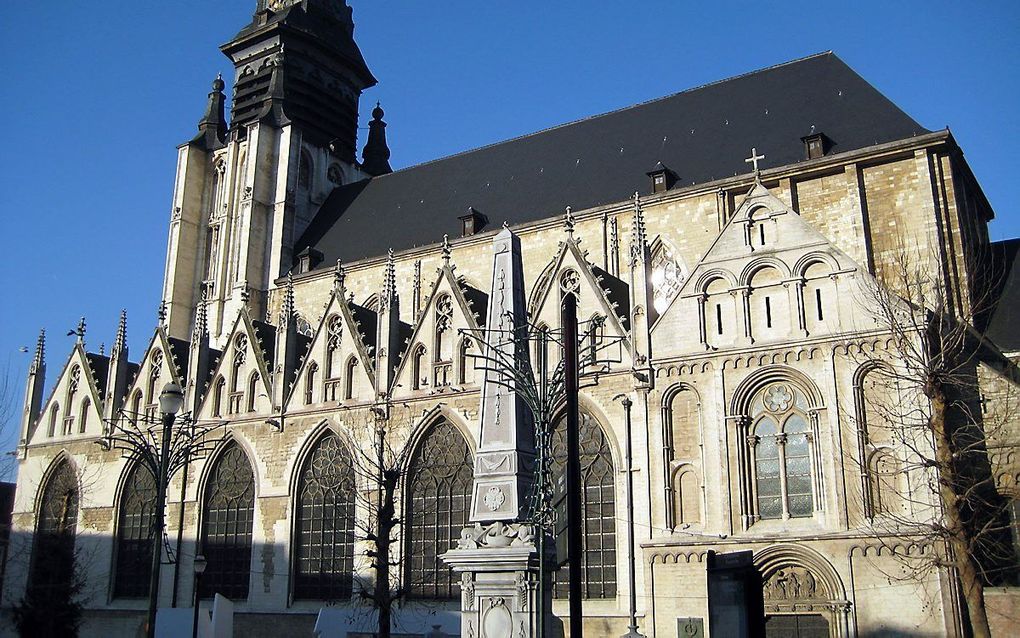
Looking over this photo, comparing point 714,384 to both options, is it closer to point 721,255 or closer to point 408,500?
point 721,255

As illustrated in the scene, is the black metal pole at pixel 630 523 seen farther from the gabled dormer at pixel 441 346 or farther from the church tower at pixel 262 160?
the church tower at pixel 262 160

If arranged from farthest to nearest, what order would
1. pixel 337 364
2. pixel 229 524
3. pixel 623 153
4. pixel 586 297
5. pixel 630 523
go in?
pixel 623 153
pixel 229 524
pixel 337 364
pixel 586 297
pixel 630 523

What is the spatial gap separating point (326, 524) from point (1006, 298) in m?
16.7

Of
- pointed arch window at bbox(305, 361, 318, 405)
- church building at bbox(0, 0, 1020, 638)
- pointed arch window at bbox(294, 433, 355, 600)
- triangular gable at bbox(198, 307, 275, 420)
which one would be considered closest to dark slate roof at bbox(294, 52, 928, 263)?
church building at bbox(0, 0, 1020, 638)

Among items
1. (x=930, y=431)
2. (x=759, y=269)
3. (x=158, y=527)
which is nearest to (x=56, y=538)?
(x=158, y=527)

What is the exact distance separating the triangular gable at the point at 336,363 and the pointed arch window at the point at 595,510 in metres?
6.22

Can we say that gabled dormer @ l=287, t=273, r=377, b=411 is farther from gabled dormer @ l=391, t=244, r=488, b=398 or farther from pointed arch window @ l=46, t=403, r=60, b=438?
pointed arch window @ l=46, t=403, r=60, b=438

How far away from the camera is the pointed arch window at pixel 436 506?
2270cm

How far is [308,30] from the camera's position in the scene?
4084 cm

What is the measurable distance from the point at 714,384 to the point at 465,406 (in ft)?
20.9

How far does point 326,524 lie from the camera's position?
2481cm

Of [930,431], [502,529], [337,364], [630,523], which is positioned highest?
[337,364]

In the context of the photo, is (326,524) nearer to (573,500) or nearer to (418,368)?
(418,368)

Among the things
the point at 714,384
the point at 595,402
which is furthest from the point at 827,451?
the point at 595,402
